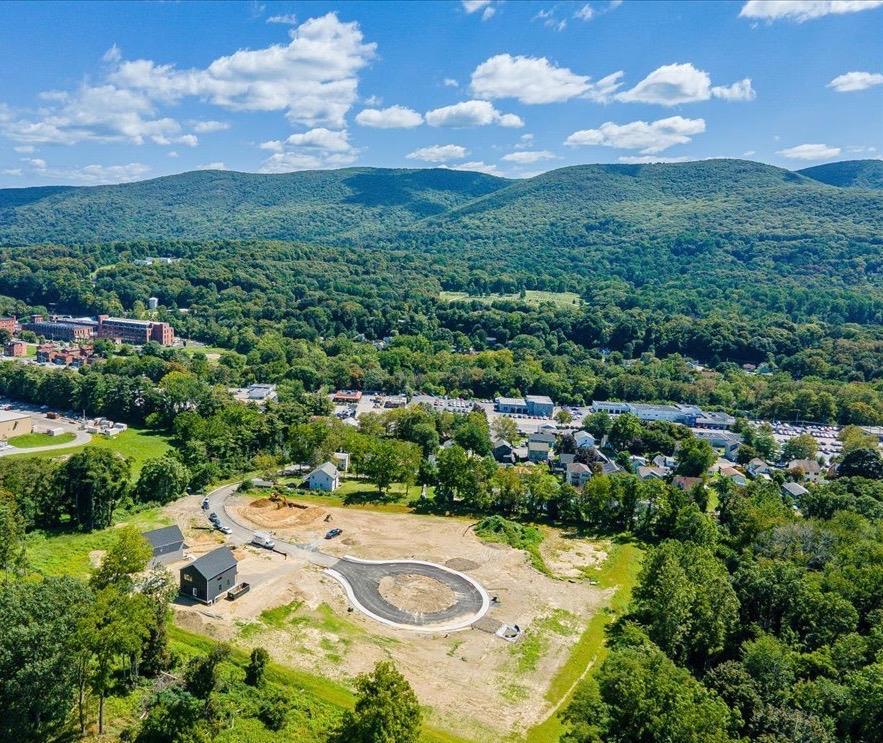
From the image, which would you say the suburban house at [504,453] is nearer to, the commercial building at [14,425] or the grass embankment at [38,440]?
the grass embankment at [38,440]

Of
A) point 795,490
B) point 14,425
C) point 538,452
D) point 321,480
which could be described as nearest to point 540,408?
point 538,452

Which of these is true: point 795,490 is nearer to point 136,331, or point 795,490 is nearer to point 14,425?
point 14,425

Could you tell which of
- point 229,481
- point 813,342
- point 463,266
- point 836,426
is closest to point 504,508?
point 229,481

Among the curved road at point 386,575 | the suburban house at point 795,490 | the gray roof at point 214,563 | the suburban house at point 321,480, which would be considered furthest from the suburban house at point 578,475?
the gray roof at point 214,563

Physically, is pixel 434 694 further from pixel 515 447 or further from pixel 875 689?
pixel 515 447

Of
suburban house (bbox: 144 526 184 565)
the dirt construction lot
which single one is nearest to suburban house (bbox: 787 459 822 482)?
the dirt construction lot

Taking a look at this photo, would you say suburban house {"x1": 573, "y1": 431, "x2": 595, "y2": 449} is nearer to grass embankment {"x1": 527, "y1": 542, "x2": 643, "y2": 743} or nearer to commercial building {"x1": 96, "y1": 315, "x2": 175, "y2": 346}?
grass embankment {"x1": 527, "y1": 542, "x2": 643, "y2": 743}
